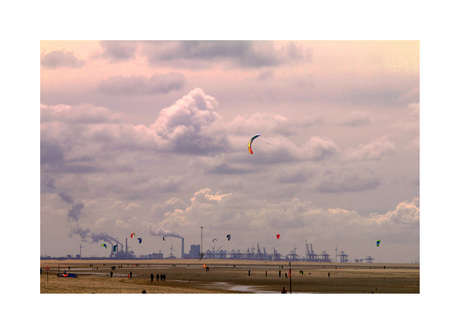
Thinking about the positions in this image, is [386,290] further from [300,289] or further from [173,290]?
[173,290]
